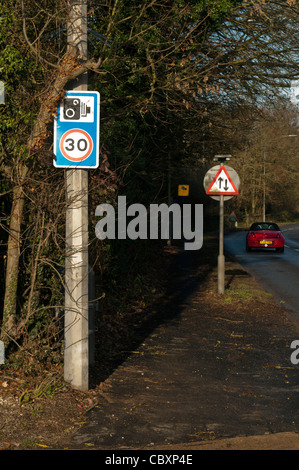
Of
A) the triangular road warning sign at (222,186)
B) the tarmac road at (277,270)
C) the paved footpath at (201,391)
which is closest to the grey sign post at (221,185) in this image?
the triangular road warning sign at (222,186)

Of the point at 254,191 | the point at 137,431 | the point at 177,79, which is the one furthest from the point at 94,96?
A: the point at 254,191

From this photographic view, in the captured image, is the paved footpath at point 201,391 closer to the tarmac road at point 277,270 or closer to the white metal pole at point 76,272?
the white metal pole at point 76,272

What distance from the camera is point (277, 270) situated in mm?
23234

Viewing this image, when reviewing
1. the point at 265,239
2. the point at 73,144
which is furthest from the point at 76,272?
the point at 265,239

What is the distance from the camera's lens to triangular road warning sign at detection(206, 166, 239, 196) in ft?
50.2

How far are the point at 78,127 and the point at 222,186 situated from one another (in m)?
8.35

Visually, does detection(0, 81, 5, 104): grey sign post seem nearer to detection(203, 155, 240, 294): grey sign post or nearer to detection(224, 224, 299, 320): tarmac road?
detection(224, 224, 299, 320): tarmac road

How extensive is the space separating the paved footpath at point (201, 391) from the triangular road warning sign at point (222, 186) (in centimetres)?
393

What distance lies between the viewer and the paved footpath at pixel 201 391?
586 centimetres

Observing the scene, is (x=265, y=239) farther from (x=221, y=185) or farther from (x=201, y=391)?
(x=201, y=391)

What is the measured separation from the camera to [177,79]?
1298 centimetres

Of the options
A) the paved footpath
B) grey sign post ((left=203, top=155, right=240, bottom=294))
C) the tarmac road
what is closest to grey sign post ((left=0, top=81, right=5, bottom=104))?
the paved footpath

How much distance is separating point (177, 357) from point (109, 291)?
4.29m

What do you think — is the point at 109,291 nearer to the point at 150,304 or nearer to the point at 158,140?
the point at 150,304
